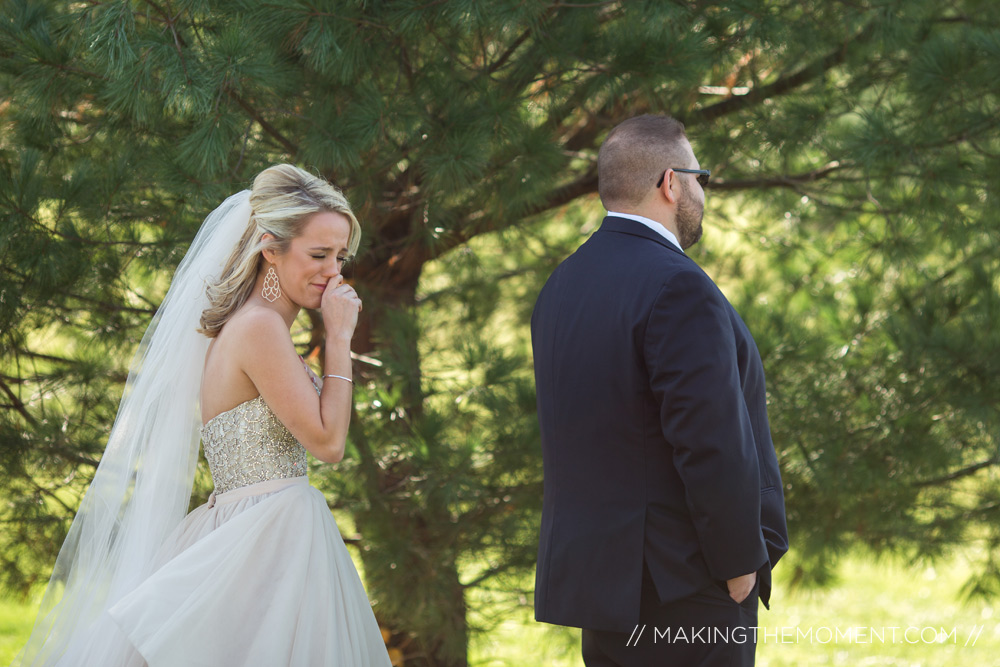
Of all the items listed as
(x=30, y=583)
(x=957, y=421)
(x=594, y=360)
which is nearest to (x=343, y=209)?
(x=594, y=360)

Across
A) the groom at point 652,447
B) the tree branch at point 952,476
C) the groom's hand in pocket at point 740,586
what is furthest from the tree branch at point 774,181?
the groom's hand in pocket at point 740,586

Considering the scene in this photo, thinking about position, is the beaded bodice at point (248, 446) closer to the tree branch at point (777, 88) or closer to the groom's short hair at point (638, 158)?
the groom's short hair at point (638, 158)

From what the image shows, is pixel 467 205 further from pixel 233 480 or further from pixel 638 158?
pixel 233 480

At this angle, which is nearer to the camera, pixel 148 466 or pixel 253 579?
pixel 253 579

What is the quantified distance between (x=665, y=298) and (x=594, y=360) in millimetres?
220

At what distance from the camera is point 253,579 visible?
1.94m

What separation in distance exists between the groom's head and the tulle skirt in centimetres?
108

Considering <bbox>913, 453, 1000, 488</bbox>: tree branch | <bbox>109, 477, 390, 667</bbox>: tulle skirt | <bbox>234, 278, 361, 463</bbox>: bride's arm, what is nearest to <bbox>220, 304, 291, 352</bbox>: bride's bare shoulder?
<bbox>234, 278, 361, 463</bbox>: bride's arm

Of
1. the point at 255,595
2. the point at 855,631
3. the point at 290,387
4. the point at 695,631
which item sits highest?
the point at 290,387

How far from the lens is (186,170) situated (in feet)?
7.80

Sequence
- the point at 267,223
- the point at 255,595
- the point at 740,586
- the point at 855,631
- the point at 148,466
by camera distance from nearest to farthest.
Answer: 1. the point at 740,586
2. the point at 255,595
3. the point at 267,223
4. the point at 148,466
5. the point at 855,631

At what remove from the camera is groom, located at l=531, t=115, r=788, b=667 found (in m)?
1.74

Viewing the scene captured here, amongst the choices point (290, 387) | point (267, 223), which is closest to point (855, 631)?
point (290, 387)

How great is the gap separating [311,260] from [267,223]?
5.4 inches
